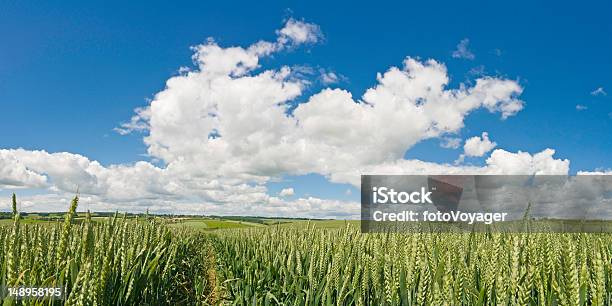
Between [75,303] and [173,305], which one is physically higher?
[75,303]

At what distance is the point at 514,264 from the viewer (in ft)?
5.82

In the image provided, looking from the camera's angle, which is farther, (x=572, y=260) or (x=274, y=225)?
(x=274, y=225)

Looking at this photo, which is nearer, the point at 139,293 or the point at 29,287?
the point at 29,287

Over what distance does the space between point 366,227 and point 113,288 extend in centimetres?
416

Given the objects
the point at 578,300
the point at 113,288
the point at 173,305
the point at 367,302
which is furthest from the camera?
the point at 173,305

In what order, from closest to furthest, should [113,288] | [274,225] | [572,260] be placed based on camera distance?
[572,260] → [113,288] → [274,225]

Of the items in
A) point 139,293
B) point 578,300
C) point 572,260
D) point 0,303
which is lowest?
point 139,293

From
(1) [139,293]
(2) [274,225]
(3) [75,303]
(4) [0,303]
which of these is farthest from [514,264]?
(2) [274,225]

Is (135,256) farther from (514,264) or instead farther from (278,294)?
(514,264)

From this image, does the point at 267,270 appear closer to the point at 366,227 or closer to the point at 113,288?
the point at 366,227

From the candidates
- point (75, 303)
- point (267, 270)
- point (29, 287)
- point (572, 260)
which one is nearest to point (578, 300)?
point (572, 260)

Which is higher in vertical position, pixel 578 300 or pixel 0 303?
pixel 578 300

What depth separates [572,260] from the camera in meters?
1.74

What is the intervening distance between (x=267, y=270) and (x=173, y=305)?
5.93ft
